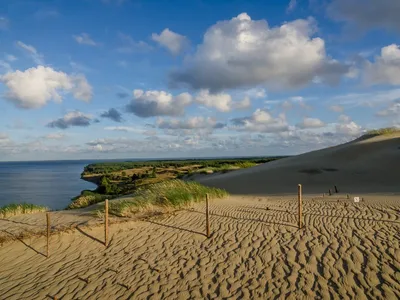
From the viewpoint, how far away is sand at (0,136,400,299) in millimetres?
7215

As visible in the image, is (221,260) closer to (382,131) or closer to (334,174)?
(334,174)

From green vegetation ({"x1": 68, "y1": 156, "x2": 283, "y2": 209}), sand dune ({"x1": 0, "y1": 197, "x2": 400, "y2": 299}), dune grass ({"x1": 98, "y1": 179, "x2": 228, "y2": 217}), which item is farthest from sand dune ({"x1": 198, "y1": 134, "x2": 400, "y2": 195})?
sand dune ({"x1": 0, "y1": 197, "x2": 400, "y2": 299})

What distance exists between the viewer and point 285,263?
Result: 812 cm

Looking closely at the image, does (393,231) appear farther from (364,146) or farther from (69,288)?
(364,146)

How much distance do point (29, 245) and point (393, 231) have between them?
11298 mm

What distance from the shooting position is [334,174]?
89.9 ft

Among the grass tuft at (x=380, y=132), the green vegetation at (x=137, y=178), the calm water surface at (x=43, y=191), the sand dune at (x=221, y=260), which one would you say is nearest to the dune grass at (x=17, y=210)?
the green vegetation at (x=137, y=178)

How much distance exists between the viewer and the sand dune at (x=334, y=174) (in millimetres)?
24500

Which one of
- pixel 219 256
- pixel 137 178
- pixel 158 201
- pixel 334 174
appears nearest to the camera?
pixel 219 256

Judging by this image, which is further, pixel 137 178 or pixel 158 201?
pixel 137 178

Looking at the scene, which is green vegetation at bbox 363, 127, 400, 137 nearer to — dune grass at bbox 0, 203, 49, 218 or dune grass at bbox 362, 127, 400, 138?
dune grass at bbox 362, 127, 400, 138

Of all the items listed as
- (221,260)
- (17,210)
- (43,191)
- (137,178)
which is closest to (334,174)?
(221,260)

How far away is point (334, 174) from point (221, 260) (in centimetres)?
2143

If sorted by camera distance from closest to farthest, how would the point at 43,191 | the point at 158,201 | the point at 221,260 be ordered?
the point at 221,260, the point at 158,201, the point at 43,191
